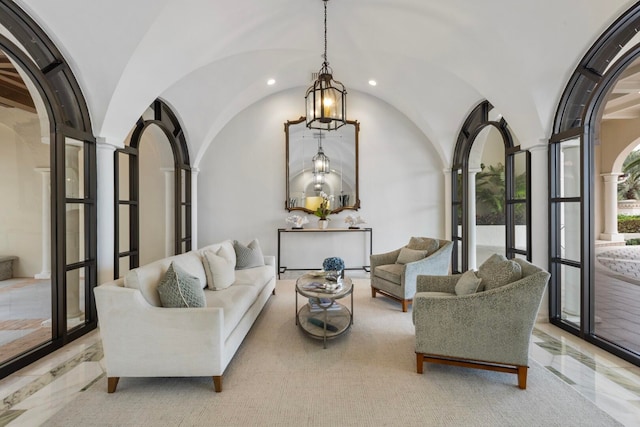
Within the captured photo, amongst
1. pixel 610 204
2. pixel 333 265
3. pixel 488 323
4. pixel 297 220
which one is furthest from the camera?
pixel 610 204

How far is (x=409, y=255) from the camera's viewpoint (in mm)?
4223

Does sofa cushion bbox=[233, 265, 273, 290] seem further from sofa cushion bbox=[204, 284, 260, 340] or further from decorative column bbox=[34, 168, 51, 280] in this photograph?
decorative column bbox=[34, 168, 51, 280]

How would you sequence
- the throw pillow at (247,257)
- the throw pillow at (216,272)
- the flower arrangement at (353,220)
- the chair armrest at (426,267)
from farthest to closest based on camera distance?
the flower arrangement at (353,220), the throw pillow at (247,257), the chair armrest at (426,267), the throw pillow at (216,272)

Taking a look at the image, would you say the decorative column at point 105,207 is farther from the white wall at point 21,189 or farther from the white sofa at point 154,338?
the white sofa at point 154,338

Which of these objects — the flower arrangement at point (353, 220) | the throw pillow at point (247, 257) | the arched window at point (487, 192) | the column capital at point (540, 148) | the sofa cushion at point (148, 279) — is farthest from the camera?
the flower arrangement at point (353, 220)

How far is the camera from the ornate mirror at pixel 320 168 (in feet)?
19.9

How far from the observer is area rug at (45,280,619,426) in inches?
73.4

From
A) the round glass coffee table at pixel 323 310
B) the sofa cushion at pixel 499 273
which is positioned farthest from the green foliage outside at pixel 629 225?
the round glass coffee table at pixel 323 310

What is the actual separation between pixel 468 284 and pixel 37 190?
13.1ft

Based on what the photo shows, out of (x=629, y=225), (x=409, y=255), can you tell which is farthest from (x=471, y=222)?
(x=629, y=225)

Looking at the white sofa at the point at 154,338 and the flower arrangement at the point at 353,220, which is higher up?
the flower arrangement at the point at 353,220

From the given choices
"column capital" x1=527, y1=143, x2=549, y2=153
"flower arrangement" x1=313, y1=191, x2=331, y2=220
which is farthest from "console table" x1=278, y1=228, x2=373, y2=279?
"column capital" x1=527, y1=143, x2=549, y2=153

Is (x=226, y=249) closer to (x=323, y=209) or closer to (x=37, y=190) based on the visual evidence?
(x=37, y=190)

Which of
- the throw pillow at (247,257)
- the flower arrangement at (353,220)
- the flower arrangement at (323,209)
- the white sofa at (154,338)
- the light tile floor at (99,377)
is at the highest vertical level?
the flower arrangement at (323,209)
